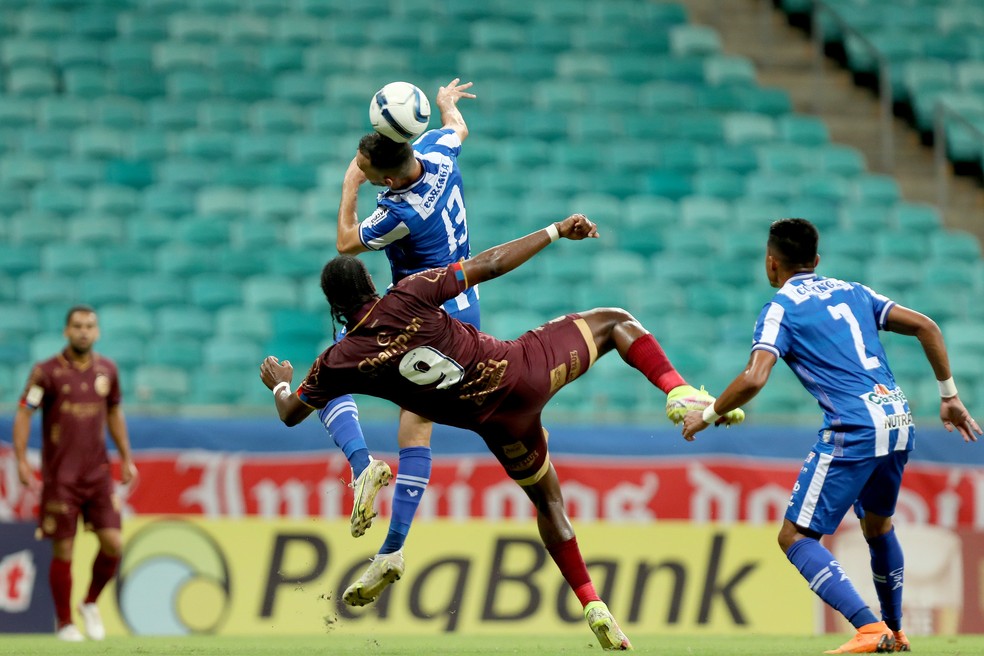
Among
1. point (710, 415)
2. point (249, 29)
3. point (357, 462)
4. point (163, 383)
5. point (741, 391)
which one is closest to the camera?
point (741, 391)

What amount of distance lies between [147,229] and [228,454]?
3745mm

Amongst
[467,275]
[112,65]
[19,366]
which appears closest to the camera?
[467,275]

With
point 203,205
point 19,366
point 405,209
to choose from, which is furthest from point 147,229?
point 405,209

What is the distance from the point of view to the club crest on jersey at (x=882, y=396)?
7336mm

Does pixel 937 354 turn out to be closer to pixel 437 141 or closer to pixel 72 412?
pixel 437 141

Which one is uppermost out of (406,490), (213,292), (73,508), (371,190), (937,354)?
(371,190)

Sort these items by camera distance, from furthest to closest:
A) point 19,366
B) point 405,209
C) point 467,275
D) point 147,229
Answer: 1. point 147,229
2. point 19,366
3. point 405,209
4. point 467,275

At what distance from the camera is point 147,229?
1448 centimetres

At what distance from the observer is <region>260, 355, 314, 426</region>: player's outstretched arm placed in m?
7.47

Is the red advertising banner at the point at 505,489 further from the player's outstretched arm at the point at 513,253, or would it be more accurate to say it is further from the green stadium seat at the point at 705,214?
the player's outstretched arm at the point at 513,253

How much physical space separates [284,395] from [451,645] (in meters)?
2.45

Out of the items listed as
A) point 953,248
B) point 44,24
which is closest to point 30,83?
point 44,24

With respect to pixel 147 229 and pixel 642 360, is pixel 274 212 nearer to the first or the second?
pixel 147 229

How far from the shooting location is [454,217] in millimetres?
7977
